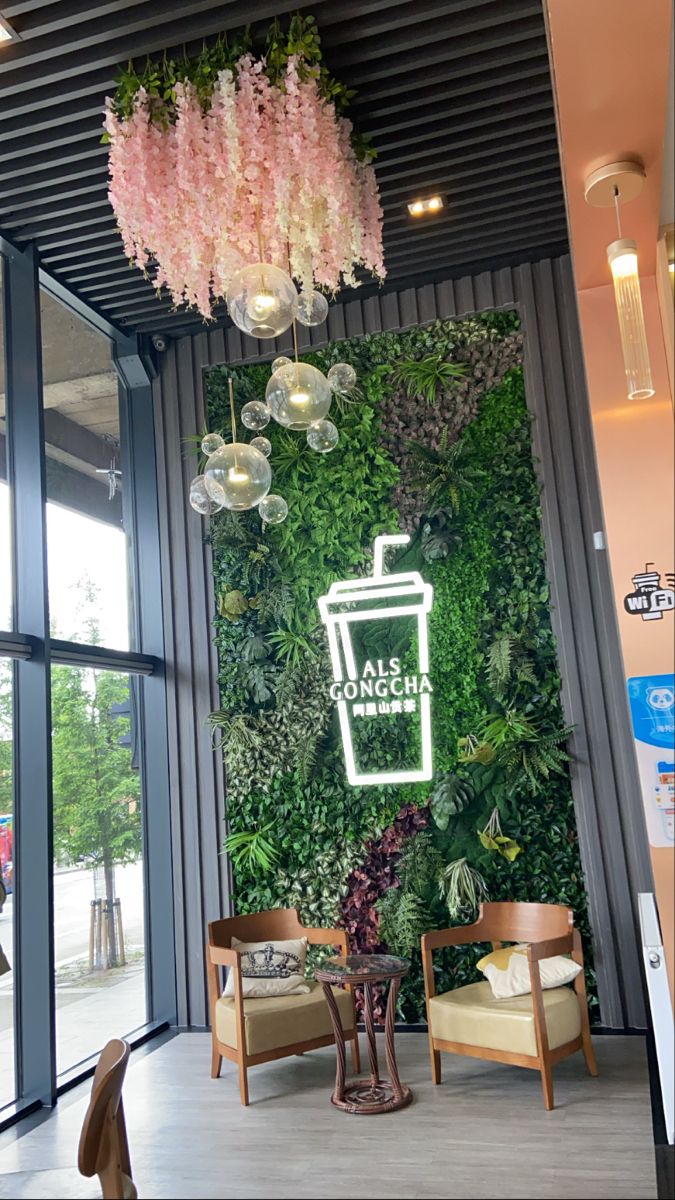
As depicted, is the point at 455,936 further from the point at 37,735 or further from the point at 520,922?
the point at 37,735

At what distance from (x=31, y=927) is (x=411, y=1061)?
233cm

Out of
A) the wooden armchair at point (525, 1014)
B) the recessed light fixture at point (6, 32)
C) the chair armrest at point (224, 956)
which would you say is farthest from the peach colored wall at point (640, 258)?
the chair armrest at point (224, 956)

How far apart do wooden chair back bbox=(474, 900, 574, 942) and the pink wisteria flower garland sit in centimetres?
370

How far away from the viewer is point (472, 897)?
6.07 m

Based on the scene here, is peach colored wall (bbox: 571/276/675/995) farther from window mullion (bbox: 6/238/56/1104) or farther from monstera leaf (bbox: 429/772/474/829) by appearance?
window mullion (bbox: 6/238/56/1104)

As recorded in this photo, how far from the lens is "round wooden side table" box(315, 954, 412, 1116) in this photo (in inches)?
193

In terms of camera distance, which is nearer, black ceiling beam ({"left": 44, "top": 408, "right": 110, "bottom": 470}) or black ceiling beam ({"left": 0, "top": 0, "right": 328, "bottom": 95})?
black ceiling beam ({"left": 0, "top": 0, "right": 328, "bottom": 95})

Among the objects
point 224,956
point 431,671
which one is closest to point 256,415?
point 431,671

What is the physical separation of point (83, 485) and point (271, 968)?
3.45 m

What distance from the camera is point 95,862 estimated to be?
21.0 feet

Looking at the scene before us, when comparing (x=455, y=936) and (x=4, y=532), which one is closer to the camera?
(x=455, y=936)

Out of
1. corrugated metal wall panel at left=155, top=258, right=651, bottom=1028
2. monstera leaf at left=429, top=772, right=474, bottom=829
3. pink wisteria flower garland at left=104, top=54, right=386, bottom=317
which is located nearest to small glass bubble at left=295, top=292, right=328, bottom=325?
pink wisteria flower garland at left=104, top=54, right=386, bottom=317

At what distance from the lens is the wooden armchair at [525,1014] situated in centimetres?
488

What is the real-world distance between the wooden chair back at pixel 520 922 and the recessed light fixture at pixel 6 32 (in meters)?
5.17
